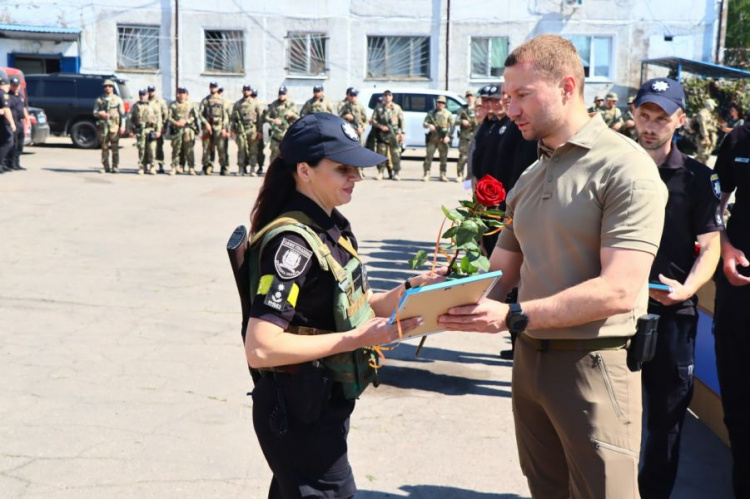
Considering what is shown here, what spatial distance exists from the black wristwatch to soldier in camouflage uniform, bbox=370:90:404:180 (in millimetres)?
18338

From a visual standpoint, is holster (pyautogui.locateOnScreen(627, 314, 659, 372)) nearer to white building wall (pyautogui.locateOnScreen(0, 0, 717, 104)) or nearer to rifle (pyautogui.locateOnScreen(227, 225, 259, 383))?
rifle (pyautogui.locateOnScreen(227, 225, 259, 383))

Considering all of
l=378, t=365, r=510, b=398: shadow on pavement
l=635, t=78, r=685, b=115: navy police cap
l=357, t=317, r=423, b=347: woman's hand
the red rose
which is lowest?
l=378, t=365, r=510, b=398: shadow on pavement

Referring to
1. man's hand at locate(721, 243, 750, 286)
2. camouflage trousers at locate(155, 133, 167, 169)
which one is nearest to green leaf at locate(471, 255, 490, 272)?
man's hand at locate(721, 243, 750, 286)

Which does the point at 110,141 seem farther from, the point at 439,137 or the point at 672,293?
the point at 672,293

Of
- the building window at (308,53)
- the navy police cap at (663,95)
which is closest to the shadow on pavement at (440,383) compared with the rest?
the navy police cap at (663,95)

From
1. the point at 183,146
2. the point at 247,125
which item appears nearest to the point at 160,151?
the point at 183,146

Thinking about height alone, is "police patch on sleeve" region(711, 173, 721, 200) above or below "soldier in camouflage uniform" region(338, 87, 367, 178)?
below

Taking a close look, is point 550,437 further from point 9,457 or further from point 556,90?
point 9,457

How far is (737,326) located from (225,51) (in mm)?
30215

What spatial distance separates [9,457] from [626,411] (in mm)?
3469

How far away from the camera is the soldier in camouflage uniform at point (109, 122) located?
20.4 metres

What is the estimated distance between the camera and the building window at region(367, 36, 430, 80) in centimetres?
3291

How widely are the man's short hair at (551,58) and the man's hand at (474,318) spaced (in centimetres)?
78

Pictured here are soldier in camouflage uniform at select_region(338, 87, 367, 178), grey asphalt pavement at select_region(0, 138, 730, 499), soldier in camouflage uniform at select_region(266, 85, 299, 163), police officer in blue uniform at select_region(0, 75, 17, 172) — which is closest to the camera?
grey asphalt pavement at select_region(0, 138, 730, 499)
